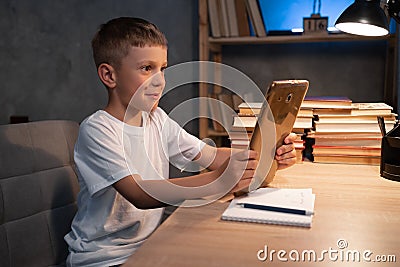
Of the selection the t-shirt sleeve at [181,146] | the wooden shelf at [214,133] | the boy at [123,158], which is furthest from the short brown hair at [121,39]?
the wooden shelf at [214,133]

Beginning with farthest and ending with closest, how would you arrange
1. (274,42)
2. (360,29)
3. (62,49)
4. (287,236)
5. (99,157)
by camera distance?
(62,49) → (274,42) → (360,29) → (99,157) → (287,236)

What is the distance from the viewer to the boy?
3.35 feet

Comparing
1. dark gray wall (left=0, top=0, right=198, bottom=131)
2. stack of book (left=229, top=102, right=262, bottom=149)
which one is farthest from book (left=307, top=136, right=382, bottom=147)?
dark gray wall (left=0, top=0, right=198, bottom=131)

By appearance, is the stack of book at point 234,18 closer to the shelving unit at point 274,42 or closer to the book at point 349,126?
the shelving unit at point 274,42

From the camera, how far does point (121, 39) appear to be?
1.17m

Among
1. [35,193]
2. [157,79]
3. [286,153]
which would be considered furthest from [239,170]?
[35,193]

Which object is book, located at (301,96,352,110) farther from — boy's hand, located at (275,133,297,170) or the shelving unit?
the shelving unit

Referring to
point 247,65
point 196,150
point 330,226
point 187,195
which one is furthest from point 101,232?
point 247,65

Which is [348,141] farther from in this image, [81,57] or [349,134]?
[81,57]

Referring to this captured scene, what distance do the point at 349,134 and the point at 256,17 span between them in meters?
0.89

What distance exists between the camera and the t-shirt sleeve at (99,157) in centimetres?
104

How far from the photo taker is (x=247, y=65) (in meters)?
2.47

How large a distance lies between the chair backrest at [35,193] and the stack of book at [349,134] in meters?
0.77

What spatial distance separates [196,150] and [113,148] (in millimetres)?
348
